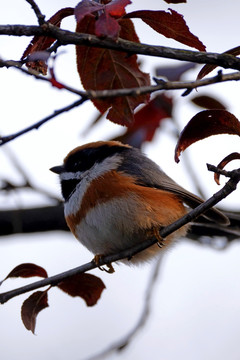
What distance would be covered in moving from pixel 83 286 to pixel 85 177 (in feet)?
2.79

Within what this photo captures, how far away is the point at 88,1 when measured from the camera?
2078 mm

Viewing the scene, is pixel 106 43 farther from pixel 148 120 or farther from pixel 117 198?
pixel 148 120

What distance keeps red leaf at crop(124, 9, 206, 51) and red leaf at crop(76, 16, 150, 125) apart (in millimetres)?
78

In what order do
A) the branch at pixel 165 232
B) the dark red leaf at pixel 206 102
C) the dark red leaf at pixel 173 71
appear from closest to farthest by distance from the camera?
the branch at pixel 165 232 < the dark red leaf at pixel 173 71 < the dark red leaf at pixel 206 102

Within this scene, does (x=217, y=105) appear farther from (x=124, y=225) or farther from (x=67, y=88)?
(x=67, y=88)

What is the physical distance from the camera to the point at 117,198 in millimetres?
3473

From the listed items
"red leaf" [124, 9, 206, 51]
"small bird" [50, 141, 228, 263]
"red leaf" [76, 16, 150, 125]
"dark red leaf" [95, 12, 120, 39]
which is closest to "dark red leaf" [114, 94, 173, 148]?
"small bird" [50, 141, 228, 263]

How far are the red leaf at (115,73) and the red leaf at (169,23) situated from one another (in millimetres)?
78

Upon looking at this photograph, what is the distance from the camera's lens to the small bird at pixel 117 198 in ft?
11.3

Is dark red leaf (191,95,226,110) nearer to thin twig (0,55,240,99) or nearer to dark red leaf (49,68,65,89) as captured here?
thin twig (0,55,240,99)

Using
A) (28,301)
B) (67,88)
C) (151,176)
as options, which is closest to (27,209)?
(151,176)

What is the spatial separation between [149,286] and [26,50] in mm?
2369

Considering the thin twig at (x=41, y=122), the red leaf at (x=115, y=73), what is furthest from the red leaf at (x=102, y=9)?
the thin twig at (x=41, y=122)

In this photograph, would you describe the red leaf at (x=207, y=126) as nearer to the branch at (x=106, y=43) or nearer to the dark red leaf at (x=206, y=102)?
the branch at (x=106, y=43)
